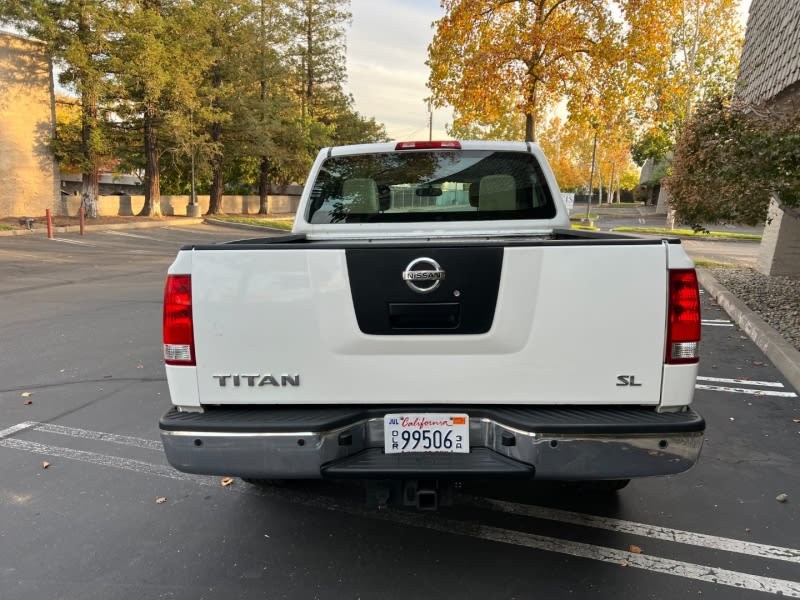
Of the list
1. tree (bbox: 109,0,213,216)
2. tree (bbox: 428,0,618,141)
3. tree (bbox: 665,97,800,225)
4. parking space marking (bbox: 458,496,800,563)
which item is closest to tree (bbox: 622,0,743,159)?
A: tree (bbox: 428,0,618,141)

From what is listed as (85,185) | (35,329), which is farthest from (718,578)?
(85,185)

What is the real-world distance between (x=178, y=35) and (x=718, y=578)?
3084 centimetres

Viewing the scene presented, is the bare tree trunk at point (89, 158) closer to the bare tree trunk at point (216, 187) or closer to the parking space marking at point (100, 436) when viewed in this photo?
the bare tree trunk at point (216, 187)

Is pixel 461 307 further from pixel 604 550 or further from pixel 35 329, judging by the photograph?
pixel 35 329

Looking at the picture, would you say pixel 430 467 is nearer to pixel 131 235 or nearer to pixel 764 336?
pixel 764 336

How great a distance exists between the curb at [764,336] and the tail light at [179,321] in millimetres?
5603

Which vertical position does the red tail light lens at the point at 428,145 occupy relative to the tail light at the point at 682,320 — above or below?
above

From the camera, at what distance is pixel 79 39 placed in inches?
970

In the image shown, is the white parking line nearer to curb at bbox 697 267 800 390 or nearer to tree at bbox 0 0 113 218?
tree at bbox 0 0 113 218

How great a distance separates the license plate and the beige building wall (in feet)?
96.3

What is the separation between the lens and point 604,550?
3.05m

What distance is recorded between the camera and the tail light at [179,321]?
8.54 ft

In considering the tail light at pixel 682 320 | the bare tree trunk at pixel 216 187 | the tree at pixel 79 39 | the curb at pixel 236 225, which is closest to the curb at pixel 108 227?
the curb at pixel 236 225

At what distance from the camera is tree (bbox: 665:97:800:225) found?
7.23 m
